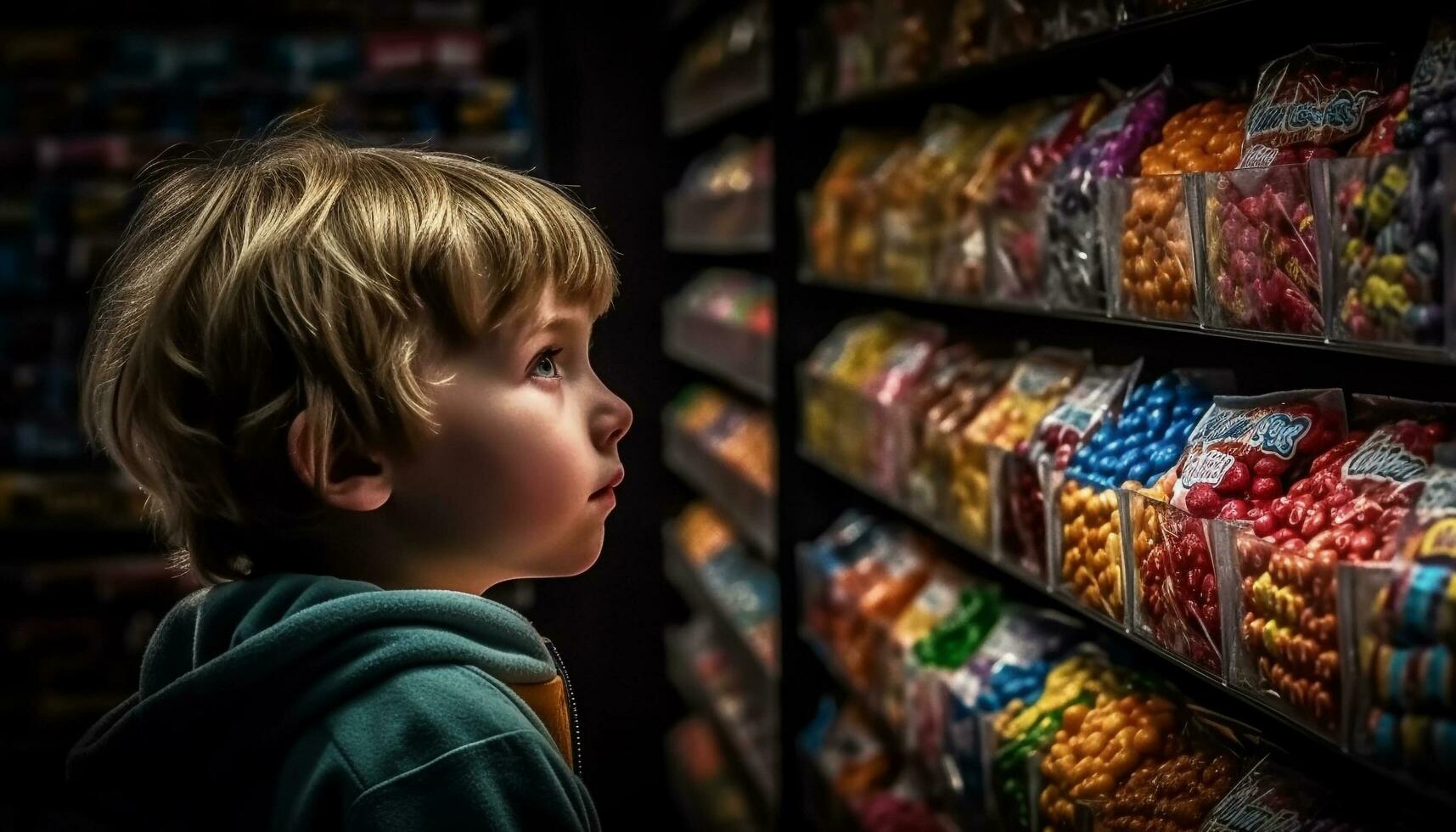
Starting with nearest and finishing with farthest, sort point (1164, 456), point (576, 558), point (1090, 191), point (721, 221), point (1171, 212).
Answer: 1. point (576, 558)
2. point (1171, 212)
3. point (1164, 456)
4. point (1090, 191)
5. point (721, 221)

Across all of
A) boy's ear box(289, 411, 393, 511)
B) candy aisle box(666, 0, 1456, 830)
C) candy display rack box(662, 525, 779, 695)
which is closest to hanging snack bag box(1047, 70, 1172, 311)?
candy aisle box(666, 0, 1456, 830)

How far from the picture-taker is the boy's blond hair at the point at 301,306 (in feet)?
4.15

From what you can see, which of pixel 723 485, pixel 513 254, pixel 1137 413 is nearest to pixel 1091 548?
pixel 1137 413

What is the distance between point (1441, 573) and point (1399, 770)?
0.17 m

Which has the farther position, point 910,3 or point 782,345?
point 782,345

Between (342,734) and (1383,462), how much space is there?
0.94 m

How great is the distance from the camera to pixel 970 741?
193 centimetres

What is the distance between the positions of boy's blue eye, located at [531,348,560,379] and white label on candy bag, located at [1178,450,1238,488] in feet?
2.17

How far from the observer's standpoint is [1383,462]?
1.30m

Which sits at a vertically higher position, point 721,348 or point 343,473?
point 343,473

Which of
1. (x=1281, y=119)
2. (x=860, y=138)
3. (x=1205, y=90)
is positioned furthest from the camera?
(x=860, y=138)

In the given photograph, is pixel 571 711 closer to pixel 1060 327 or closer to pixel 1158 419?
pixel 1158 419

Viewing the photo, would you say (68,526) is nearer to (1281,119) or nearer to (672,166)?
(672,166)

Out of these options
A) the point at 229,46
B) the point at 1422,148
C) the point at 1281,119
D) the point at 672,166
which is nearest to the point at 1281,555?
the point at 1422,148
